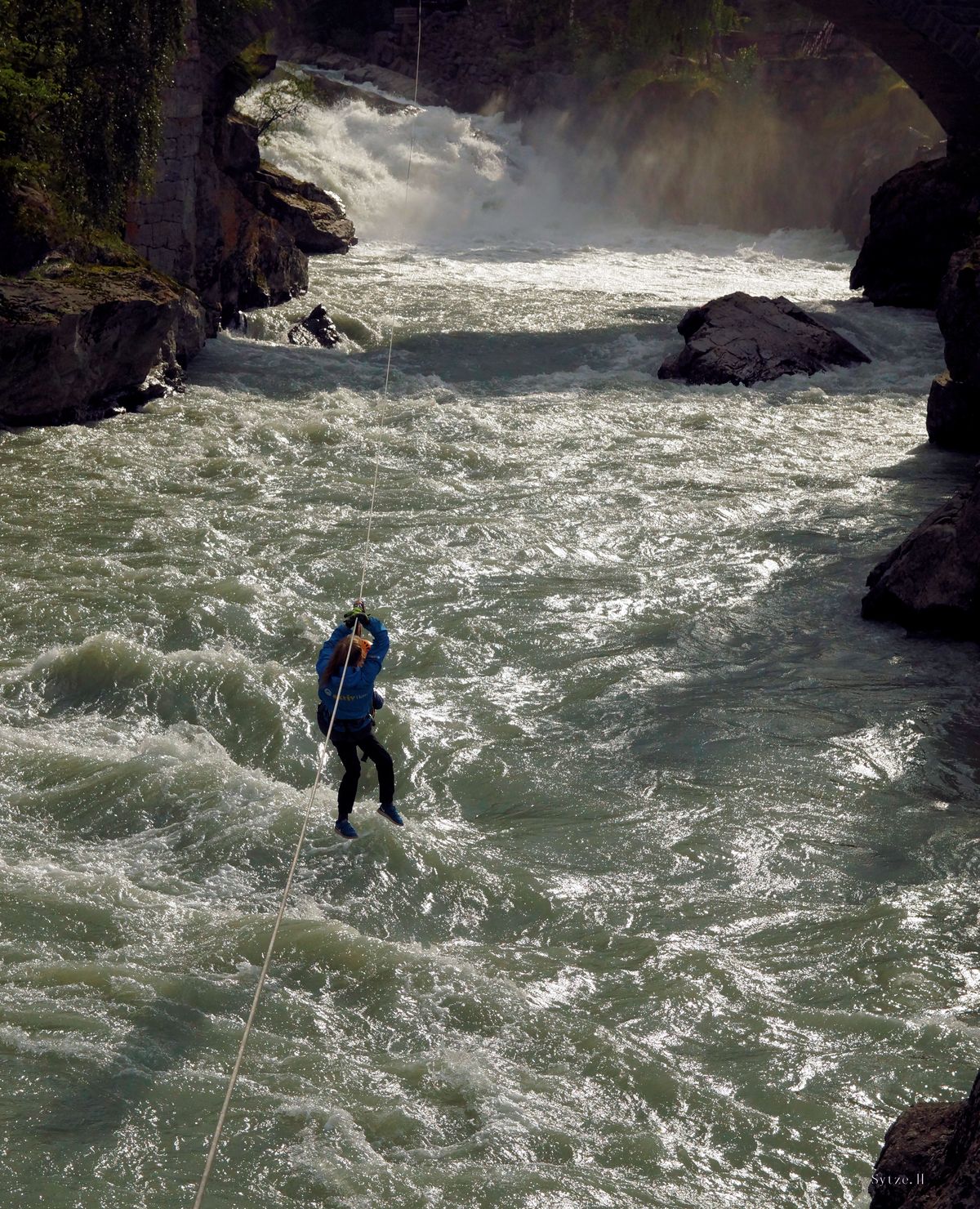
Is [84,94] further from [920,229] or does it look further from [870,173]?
[870,173]

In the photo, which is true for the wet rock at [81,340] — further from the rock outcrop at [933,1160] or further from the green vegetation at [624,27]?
the green vegetation at [624,27]

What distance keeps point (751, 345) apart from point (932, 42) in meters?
8.70

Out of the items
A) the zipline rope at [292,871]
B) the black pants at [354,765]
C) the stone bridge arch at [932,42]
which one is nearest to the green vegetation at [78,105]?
the zipline rope at [292,871]

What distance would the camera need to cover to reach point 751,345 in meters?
19.5

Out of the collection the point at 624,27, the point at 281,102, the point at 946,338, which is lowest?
the point at 946,338

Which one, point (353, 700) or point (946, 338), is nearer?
point (353, 700)


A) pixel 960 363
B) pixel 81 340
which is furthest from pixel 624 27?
pixel 81 340

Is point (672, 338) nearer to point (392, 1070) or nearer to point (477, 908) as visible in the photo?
point (477, 908)

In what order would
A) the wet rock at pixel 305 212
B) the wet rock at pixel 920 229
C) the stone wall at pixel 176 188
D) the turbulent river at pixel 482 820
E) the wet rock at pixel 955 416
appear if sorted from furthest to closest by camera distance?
the wet rock at pixel 305 212, the wet rock at pixel 920 229, the stone wall at pixel 176 188, the wet rock at pixel 955 416, the turbulent river at pixel 482 820

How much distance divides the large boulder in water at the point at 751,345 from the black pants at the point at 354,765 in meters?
12.3

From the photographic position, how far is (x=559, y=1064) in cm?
573

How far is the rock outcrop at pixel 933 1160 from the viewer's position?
3262 millimetres

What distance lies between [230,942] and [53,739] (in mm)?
2445

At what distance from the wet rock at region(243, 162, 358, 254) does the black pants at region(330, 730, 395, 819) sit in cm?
1727
